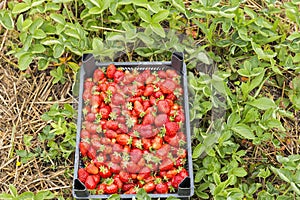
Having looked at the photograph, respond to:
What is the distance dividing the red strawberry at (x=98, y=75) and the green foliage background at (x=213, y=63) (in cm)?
10

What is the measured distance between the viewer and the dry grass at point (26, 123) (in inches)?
87.6

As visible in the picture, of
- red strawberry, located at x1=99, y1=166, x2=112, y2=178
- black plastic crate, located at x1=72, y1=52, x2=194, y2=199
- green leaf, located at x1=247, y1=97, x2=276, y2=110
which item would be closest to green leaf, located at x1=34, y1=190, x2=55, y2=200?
black plastic crate, located at x1=72, y1=52, x2=194, y2=199

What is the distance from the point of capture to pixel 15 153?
2303 mm

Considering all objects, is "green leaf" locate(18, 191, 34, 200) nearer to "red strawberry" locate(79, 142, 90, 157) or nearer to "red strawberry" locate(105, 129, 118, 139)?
"red strawberry" locate(79, 142, 90, 157)

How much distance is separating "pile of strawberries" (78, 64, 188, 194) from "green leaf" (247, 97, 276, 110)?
1.17 feet

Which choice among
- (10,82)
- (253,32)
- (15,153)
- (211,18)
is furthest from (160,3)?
(15,153)

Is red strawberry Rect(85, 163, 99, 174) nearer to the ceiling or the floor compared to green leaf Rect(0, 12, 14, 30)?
nearer to the floor

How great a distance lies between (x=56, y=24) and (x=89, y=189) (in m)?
1.00

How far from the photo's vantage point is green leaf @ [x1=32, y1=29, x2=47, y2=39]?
2.29 m

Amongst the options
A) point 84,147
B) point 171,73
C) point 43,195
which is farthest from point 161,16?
point 43,195

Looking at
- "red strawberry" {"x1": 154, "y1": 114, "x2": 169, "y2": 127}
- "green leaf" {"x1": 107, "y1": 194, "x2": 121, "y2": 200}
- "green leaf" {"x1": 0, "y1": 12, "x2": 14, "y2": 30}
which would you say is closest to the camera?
"green leaf" {"x1": 107, "y1": 194, "x2": 121, "y2": 200}

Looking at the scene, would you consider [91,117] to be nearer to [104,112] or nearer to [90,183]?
[104,112]

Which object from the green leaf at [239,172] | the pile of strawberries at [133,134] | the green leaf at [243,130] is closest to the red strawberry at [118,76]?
the pile of strawberries at [133,134]

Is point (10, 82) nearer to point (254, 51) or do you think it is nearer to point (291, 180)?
point (254, 51)
